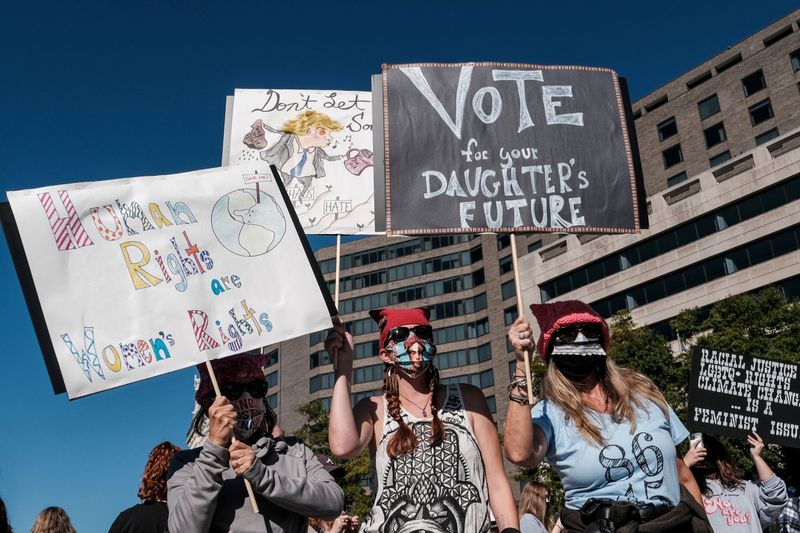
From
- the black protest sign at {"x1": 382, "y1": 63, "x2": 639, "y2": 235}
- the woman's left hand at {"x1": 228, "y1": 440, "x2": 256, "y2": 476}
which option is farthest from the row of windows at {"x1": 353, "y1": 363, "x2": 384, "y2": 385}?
the woman's left hand at {"x1": 228, "y1": 440, "x2": 256, "y2": 476}

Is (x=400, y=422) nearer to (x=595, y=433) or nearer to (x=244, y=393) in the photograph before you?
(x=244, y=393)

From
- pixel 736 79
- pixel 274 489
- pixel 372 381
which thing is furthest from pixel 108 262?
pixel 372 381

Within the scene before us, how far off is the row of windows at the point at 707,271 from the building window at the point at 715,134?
14.1m

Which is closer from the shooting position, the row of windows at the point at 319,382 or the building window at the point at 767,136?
the building window at the point at 767,136

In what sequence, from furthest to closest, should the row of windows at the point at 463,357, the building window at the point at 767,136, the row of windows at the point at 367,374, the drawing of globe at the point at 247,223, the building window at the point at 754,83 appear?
the row of windows at the point at 367,374
the row of windows at the point at 463,357
the building window at the point at 754,83
the building window at the point at 767,136
the drawing of globe at the point at 247,223

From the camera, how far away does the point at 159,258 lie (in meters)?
3.91

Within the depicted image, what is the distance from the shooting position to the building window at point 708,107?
49281mm

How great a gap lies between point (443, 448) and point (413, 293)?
70091 millimetres

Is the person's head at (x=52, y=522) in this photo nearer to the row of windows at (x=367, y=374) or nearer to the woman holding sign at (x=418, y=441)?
the woman holding sign at (x=418, y=441)

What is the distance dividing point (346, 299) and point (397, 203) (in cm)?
7167

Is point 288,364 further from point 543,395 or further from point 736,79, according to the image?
point 543,395

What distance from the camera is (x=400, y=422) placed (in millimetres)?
3848

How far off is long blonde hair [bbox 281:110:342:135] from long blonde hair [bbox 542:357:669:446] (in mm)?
2873

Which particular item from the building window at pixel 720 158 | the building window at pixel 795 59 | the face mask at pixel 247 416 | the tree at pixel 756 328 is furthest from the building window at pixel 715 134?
the face mask at pixel 247 416
